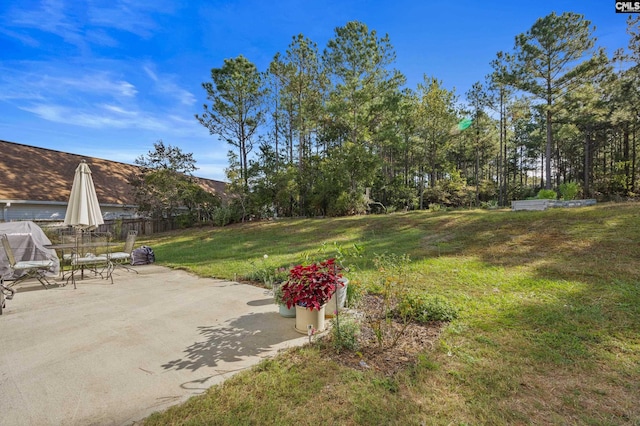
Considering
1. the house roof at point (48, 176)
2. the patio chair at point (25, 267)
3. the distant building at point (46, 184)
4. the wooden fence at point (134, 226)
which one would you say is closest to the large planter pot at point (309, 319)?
the patio chair at point (25, 267)

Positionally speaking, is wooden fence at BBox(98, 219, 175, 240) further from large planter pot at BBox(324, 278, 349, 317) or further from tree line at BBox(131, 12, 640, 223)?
large planter pot at BBox(324, 278, 349, 317)

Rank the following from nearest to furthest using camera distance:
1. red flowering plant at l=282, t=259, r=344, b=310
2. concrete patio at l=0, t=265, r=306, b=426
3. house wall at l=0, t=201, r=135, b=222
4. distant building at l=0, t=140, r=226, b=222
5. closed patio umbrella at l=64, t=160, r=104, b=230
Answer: concrete patio at l=0, t=265, r=306, b=426 < red flowering plant at l=282, t=259, r=344, b=310 < closed patio umbrella at l=64, t=160, r=104, b=230 < house wall at l=0, t=201, r=135, b=222 < distant building at l=0, t=140, r=226, b=222

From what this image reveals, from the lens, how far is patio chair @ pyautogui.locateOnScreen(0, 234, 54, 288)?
4.70m

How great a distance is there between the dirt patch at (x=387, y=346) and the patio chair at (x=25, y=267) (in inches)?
216

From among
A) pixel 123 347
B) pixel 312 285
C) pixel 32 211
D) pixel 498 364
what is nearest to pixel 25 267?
pixel 123 347

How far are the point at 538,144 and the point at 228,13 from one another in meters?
30.3

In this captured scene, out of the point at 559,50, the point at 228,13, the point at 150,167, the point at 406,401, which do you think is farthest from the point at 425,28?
the point at 150,167

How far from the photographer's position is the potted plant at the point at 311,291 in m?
2.74

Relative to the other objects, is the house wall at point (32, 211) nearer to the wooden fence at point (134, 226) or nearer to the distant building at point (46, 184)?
the distant building at point (46, 184)

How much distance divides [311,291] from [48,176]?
19414 millimetres

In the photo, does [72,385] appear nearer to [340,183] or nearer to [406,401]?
[406,401]

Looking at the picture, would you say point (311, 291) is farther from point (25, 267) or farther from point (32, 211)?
point (32, 211)

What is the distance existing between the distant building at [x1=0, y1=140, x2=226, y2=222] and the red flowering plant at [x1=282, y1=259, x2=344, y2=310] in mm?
16856

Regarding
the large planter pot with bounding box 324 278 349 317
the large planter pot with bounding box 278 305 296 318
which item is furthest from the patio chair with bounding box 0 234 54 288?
the large planter pot with bounding box 324 278 349 317
